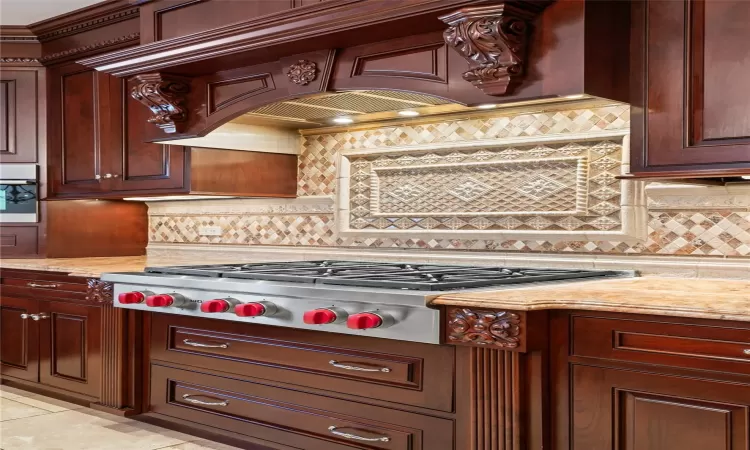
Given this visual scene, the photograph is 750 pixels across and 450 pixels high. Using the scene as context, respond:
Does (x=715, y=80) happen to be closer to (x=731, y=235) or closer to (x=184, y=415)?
(x=731, y=235)

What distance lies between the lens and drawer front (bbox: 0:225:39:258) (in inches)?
189

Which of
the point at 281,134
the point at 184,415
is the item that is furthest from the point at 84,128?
the point at 184,415

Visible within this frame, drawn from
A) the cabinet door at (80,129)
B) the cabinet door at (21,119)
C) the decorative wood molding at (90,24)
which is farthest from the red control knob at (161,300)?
the cabinet door at (21,119)

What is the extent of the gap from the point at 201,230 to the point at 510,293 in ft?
8.33

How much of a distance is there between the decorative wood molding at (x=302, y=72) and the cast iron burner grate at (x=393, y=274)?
710mm

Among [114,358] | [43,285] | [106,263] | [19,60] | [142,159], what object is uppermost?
[19,60]

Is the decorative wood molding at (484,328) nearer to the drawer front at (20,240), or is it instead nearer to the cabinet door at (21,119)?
the drawer front at (20,240)

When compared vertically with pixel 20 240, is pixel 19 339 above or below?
below

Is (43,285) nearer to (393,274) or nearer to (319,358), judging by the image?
(319,358)

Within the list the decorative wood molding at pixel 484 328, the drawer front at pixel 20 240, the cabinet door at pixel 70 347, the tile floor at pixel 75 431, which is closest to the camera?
the decorative wood molding at pixel 484 328

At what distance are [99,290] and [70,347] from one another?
0.48 m

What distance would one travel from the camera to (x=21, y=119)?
4.84 meters

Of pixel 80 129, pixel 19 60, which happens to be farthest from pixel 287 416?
pixel 19 60

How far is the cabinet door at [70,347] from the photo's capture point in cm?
394
